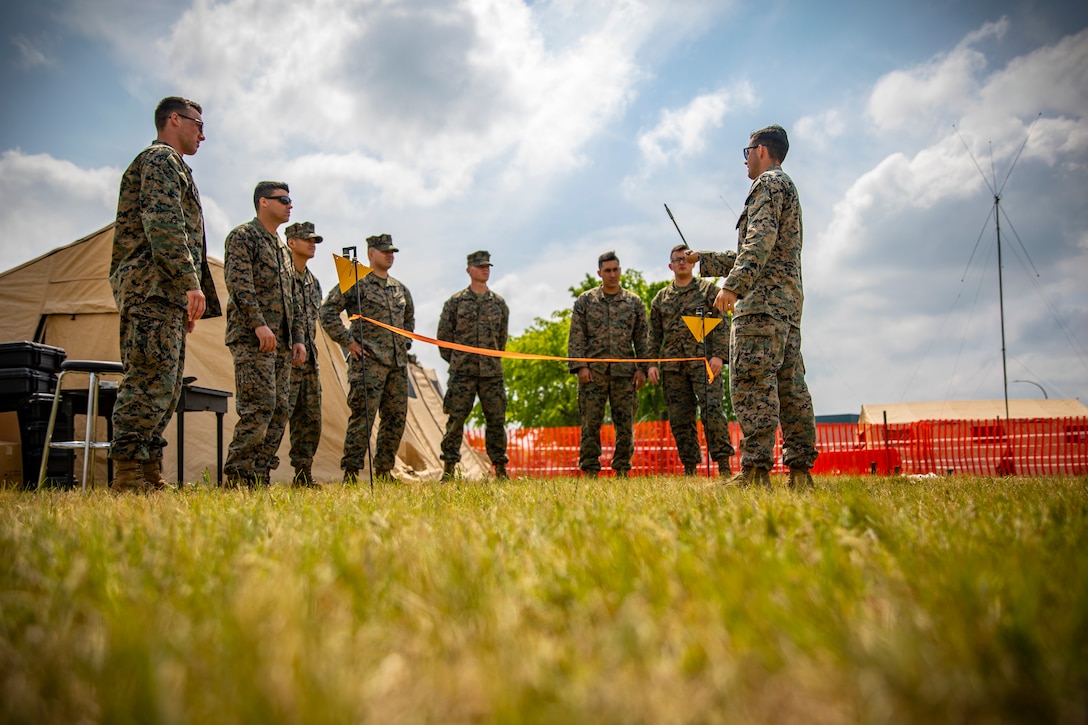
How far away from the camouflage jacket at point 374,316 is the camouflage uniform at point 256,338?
982mm

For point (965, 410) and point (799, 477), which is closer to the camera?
point (799, 477)

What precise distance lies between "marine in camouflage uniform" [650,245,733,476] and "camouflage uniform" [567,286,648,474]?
0.29 meters

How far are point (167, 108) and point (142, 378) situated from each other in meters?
1.99

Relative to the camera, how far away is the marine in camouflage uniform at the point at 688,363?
8.20m

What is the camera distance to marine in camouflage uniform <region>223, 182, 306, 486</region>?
549 centimetres

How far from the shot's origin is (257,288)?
5.95 m

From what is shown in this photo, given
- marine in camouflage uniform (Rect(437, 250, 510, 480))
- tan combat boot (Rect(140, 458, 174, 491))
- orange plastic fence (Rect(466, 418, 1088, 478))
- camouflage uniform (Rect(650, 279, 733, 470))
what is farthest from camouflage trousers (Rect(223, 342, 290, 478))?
orange plastic fence (Rect(466, 418, 1088, 478))

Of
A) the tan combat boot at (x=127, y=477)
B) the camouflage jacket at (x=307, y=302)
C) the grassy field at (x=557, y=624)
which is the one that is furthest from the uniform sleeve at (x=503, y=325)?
the grassy field at (x=557, y=624)

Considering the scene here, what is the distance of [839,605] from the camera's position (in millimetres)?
1332

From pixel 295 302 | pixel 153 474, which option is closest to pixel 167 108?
pixel 295 302

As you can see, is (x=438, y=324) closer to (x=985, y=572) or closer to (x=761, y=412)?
(x=761, y=412)

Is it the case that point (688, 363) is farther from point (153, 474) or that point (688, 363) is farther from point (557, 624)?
point (557, 624)

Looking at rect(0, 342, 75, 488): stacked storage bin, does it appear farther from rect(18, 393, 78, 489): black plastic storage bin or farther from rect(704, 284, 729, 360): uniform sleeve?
rect(704, 284, 729, 360): uniform sleeve

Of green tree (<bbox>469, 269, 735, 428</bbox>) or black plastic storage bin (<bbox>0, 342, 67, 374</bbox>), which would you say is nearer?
black plastic storage bin (<bbox>0, 342, 67, 374</bbox>)
